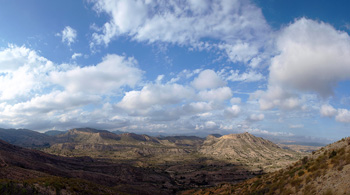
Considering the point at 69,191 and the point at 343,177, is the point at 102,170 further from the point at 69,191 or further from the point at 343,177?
the point at 343,177

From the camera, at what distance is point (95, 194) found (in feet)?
124

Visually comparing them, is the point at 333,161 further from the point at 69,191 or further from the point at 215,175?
the point at 215,175

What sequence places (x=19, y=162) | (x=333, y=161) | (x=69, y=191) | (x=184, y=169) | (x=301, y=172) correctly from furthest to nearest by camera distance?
1. (x=184, y=169)
2. (x=19, y=162)
3. (x=69, y=191)
4. (x=301, y=172)
5. (x=333, y=161)

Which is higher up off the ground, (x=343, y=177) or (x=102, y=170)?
(x=343, y=177)

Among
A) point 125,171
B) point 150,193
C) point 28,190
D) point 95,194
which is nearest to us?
point 28,190

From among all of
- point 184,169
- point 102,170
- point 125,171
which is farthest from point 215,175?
point 102,170

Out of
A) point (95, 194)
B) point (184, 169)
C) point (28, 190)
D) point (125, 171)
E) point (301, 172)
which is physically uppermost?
point (301, 172)

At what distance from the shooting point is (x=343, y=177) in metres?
15.8

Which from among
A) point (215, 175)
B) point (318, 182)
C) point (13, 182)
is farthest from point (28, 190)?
point (215, 175)

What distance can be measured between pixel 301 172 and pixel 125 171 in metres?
99.7

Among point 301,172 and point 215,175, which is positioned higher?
point 301,172

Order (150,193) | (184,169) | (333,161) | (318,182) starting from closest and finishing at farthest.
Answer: (318,182)
(333,161)
(150,193)
(184,169)

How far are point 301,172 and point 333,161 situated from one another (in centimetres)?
349

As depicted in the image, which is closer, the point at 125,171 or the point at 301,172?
the point at 301,172
